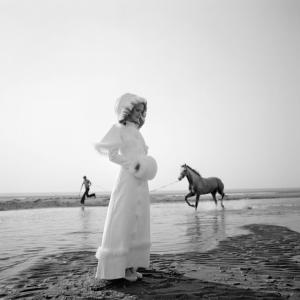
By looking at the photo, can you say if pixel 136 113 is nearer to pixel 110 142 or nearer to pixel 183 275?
pixel 110 142

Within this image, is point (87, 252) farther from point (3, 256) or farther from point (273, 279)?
point (273, 279)

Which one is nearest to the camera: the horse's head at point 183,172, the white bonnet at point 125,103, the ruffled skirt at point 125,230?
the ruffled skirt at point 125,230

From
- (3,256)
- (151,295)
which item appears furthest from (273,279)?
(3,256)

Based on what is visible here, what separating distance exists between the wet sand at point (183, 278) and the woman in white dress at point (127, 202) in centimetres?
23

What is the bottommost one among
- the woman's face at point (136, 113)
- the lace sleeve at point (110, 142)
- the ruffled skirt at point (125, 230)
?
the ruffled skirt at point (125, 230)

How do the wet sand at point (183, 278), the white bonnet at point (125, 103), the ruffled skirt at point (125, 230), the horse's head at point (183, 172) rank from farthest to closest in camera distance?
the horse's head at point (183, 172)
the white bonnet at point (125, 103)
the ruffled skirt at point (125, 230)
the wet sand at point (183, 278)

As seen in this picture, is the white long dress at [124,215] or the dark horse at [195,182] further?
the dark horse at [195,182]

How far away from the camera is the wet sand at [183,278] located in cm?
296

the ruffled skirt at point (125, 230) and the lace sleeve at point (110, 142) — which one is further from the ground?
the lace sleeve at point (110, 142)

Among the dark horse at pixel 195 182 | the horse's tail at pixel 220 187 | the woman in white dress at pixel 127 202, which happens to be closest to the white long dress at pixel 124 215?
the woman in white dress at pixel 127 202

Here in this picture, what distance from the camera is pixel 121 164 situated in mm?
3656

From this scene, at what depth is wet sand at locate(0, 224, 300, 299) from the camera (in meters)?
2.96

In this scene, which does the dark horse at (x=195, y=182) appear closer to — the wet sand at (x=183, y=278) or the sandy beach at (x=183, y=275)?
the sandy beach at (x=183, y=275)

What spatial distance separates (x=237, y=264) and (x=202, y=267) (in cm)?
50
